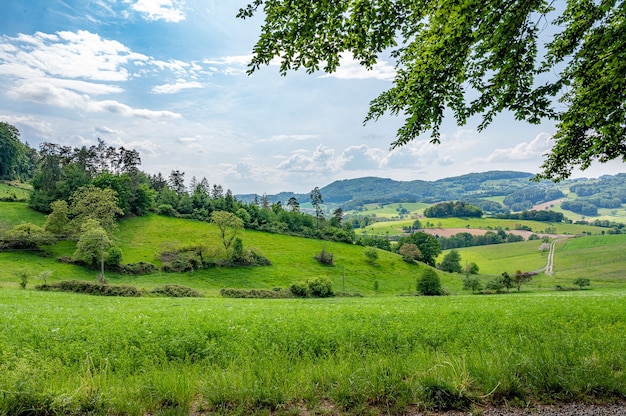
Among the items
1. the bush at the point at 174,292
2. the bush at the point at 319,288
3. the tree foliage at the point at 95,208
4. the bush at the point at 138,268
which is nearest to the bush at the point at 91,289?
the bush at the point at 174,292

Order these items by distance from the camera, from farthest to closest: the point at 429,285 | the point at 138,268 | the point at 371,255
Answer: the point at 371,255
the point at 138,268
the point at 429,285

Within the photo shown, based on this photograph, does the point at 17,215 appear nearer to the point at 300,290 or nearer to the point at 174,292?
the point at 174,292

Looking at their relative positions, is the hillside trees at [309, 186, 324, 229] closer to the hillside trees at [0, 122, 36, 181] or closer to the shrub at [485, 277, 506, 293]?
the shrub at [485, 277, 506, 293]

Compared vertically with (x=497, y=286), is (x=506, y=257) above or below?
below

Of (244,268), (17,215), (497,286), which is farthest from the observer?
(17,215)

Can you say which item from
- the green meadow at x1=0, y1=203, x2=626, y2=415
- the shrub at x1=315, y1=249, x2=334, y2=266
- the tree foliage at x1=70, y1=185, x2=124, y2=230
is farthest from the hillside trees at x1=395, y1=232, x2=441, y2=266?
the green meadow at x1=0, y1=203, x2=626, y2=415

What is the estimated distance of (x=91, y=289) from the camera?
129ft

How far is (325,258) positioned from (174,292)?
44.0m

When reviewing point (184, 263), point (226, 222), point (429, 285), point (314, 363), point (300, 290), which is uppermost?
point (314, 363)

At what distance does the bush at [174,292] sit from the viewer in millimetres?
43094

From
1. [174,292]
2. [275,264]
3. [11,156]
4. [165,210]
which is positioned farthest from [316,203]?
[11,156]

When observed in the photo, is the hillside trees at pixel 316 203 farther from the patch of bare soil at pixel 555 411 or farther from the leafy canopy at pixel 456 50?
the patch of bare soil at pixel 555 411

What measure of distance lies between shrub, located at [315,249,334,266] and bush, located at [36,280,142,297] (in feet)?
158

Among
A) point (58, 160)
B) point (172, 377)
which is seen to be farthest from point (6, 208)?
point (172, 377)
